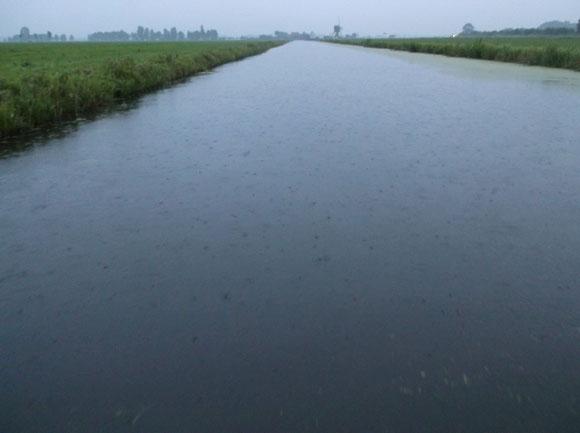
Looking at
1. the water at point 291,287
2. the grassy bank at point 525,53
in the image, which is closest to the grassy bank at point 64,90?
the water at point 291,287

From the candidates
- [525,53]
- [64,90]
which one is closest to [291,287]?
[64,90]

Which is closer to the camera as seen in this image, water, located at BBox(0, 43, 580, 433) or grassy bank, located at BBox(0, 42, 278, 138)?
water, located at BBox(0, 43, 580, 433)

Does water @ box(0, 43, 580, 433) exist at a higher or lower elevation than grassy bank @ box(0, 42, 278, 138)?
Answer: lower

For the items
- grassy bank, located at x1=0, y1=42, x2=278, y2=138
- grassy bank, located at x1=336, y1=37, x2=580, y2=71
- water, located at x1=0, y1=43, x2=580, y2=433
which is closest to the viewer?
water, located at x1=0, y1=43, x2=580, y2=433

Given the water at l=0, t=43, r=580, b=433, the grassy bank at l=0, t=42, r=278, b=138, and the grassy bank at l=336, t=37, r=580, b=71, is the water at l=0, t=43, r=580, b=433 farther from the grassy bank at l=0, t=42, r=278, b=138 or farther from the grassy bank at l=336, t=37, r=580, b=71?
the grassy bank at l=336, t=37, r=580, b=71

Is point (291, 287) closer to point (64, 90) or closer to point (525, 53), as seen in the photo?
point (64, 90)

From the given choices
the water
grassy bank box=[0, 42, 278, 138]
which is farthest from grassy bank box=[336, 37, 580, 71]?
grassy bank box=[0, 42, 278, 138]

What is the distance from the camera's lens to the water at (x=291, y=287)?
379 cm

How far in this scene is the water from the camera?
3.79 meters

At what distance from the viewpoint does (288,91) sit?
858 inches

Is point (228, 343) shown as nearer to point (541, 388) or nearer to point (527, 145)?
point (541, 388)

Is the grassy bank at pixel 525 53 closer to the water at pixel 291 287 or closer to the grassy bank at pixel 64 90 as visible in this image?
the water at pixel 291 287

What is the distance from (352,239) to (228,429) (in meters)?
3.50

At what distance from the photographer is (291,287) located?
5.44 meters
